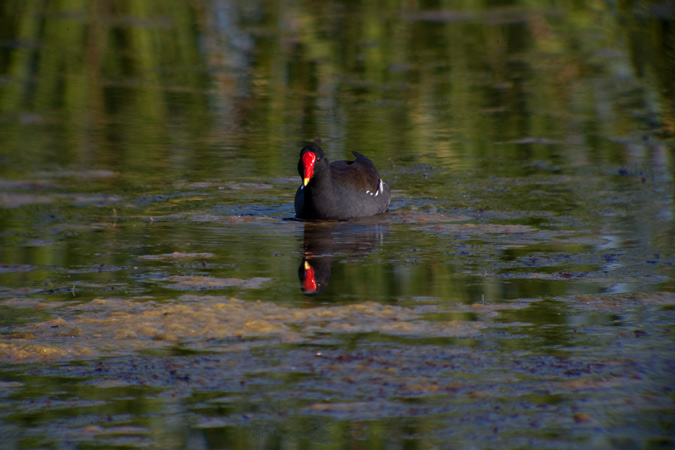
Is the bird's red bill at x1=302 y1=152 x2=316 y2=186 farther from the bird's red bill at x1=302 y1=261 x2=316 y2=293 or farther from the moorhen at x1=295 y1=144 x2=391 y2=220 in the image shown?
the bird's red bill at x1=302 y1=261 x2=316 y2=293

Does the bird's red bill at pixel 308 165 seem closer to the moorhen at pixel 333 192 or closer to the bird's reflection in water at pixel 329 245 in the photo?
the moorhen at pixel 333 192

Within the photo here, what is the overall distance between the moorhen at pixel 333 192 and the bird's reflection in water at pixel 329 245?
0.35ft

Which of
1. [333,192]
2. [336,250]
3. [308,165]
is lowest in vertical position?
[336,250]

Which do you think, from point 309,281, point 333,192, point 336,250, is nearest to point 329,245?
point 336,250

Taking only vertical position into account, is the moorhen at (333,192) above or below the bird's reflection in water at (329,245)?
above

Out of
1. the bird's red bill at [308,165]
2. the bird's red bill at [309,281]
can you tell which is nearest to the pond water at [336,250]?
the bird's red bill at [309,281]

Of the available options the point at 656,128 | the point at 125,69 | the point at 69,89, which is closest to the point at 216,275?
the point at 656,128

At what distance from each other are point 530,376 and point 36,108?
10.8 meters

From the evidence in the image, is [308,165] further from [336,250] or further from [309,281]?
[309,281]

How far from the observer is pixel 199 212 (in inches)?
388

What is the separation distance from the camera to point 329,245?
348 inches

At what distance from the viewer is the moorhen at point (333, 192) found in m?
9.82

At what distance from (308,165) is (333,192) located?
0.34m

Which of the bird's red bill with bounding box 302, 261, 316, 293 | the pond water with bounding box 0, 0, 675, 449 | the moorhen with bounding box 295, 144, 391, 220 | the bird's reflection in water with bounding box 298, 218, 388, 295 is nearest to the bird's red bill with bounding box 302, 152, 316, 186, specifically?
the moorhen with bounding box 295, 144, 391, 220
